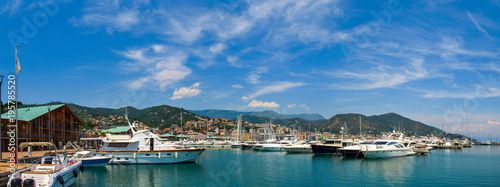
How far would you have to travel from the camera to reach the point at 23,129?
46469 mm

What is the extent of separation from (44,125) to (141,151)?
23.9 metres

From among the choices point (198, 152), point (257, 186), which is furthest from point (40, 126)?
point (257, 186)

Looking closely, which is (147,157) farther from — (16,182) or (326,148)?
(326,148)

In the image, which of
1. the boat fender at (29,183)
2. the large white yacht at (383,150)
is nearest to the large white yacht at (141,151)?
the boat fender at (29,183)

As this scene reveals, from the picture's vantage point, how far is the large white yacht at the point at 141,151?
39.1m

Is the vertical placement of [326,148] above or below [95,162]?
below

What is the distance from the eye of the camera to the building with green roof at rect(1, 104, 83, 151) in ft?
147

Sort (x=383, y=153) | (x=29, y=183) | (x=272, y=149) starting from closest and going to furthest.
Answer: (x=29, y=183) → (x=383, y=153) → (x=272, y=149)

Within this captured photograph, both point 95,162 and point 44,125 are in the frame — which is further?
point 44,125

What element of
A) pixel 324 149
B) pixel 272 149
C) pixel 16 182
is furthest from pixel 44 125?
pixel 324 149

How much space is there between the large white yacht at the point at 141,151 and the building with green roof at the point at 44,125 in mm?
10770

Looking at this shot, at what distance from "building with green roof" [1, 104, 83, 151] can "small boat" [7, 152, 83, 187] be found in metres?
23.2

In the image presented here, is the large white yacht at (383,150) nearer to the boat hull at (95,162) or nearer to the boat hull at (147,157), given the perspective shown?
the boat hull at (147,157)

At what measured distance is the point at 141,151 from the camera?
38938 mm
